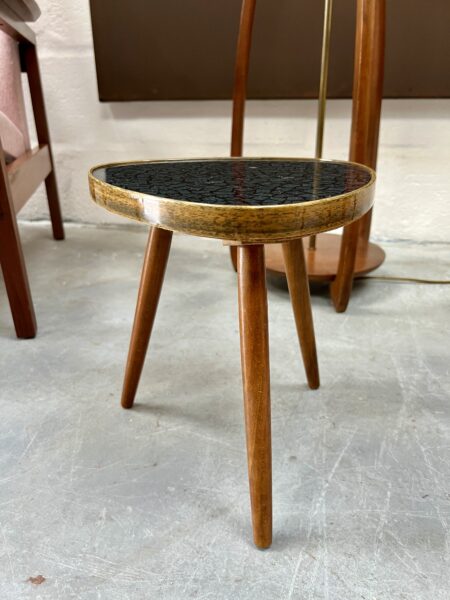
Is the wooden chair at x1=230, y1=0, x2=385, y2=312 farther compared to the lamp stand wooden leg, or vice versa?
the lamp stand wooden leg

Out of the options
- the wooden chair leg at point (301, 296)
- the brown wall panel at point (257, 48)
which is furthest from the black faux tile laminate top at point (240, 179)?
the brown wall panel at point (257, 48)

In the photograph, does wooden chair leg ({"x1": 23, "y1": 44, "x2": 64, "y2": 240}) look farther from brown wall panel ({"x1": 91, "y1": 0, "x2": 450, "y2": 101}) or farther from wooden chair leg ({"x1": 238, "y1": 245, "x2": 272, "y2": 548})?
wooden chair leg ({"x1": 238, "y1": 245, "x2": 272, "y2": 548})

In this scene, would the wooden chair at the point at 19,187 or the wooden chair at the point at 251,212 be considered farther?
the wooden chair at the point at 19,187

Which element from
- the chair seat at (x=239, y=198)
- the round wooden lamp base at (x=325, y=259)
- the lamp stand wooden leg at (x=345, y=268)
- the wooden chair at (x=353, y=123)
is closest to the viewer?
the chair seat at (x=239, y=198)

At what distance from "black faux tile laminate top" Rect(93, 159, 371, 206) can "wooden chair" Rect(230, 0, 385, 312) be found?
32 cm

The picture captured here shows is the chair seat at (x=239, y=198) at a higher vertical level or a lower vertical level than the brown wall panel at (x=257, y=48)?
lower

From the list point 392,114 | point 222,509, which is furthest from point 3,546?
point 392,114

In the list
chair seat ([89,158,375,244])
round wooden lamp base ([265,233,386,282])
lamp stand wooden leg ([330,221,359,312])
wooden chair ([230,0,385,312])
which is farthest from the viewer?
round wooden lamp base ([265,233,386,282])

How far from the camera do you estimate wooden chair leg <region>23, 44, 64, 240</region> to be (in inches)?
52.9

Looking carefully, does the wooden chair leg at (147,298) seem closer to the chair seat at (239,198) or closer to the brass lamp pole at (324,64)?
the chair seat at (239,198)

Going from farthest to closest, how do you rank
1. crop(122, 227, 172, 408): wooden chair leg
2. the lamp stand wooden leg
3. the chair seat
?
1. the lamp stand wooden leg
2. crop(122, 227, 172, 408): wooden chair leg
3. the chair seat

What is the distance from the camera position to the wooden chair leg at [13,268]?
0.96 m

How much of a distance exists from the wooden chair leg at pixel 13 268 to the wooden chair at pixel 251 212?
39 cm

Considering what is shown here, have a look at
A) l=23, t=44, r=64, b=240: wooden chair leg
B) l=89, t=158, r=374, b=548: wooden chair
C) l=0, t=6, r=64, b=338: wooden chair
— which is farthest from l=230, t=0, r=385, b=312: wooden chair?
l=23, t=44, r=64, b=240: wooden chair leg
